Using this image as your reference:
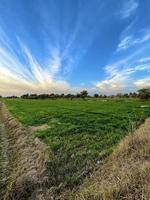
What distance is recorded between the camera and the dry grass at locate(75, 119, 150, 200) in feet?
19.5

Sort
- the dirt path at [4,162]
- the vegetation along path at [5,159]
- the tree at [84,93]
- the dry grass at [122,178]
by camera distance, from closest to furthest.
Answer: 1. the dry grass at [122,178]
2. the dirt path at [4,162]
3. the vegetation along path at [5,159]
4. the tree at [84,93]

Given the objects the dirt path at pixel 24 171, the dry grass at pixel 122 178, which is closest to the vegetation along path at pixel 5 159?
the dirt path at pixel 24 171

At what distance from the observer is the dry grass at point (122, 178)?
5953 mm

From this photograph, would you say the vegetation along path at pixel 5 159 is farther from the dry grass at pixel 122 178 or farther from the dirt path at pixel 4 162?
the dry grass at pixel 122 178

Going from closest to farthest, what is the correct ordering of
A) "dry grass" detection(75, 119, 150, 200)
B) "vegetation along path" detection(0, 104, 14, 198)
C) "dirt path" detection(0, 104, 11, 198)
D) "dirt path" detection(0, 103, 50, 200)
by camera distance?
1. "dry grass" detection(75, 119, 150, 200)
2. "dirt path" detection(0, 103, 50, 200)
3. "dirt path" detection(0, 104, 11, 198)
4. "vegetation along path" detection(0, 104, 14, 198)

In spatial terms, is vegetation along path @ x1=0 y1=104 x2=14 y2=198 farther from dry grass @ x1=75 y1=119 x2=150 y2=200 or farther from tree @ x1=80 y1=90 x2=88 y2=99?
tree @ x1=80 y1=90 x2=88 y2=99

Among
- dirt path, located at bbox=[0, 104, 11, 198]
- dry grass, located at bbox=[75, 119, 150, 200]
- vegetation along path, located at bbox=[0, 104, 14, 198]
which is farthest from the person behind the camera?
vegetation along path, located at bbox=[0, 104, 14, 198]

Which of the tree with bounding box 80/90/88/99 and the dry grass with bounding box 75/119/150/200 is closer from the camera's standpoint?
the dry grass with bounding box 75/119/150/200

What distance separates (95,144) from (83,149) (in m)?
0.90

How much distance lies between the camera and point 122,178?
663 centimetres

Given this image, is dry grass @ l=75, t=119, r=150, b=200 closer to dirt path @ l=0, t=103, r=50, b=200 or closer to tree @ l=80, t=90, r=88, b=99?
dirt path @ l=0, t=103, r=50, b=200

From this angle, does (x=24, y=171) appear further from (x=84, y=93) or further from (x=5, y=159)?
(x=84, y=93)

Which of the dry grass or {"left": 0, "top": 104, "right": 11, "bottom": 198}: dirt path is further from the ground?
the dry grass

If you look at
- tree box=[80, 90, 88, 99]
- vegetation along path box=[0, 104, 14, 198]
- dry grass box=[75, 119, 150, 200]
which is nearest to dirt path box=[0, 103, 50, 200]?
vegetation along path box=[0, 104, 14, 198]
